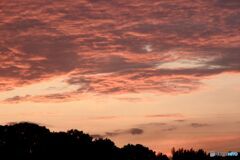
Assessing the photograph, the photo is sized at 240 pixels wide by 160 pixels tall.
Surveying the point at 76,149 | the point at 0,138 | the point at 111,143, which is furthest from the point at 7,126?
the point at 111,143

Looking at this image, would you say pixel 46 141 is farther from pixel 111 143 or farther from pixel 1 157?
pixel 111 143

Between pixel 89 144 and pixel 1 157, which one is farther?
pixel 89 144

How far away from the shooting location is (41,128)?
173250 millimetres

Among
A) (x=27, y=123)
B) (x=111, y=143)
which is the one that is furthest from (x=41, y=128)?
(x=111, y=143)

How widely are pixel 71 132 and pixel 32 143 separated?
18.0 m

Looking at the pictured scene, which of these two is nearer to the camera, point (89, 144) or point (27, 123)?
point (27, 123)

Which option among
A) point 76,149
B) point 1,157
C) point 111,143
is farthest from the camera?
point 111,143

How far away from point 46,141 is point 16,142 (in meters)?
7.55

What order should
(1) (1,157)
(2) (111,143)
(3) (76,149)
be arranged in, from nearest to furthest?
(1) (1,157) < (3) (76,149) < (2) (111,143)

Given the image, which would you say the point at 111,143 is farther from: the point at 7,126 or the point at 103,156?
the point at 7,126

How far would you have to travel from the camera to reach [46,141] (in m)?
171

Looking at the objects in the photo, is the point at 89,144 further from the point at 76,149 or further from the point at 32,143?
the point at 32,143

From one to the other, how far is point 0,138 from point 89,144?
2781cm

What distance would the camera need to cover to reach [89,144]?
185 metres
